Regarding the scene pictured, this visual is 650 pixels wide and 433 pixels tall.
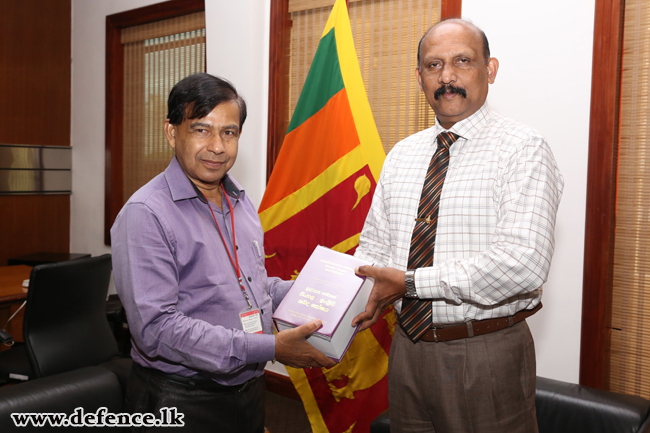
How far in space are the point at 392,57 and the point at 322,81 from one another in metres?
0.74

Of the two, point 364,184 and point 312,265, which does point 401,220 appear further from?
point 364,184

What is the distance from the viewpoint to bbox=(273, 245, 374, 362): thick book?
143cm

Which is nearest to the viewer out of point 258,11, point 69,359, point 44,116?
point 69,359

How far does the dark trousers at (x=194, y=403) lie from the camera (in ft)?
4.51

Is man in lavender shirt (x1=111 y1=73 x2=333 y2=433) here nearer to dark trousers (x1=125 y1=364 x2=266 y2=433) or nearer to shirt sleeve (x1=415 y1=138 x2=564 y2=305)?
dark trousers (x1=125 y1=364 x2=266 y2=433)

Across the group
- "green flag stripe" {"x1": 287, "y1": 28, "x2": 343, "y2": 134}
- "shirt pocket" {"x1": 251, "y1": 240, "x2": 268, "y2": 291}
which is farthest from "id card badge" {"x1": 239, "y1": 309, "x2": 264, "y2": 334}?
"green flag stripe" {"x1": 287, "y1": 28, "x2": 343, "y2": 134}

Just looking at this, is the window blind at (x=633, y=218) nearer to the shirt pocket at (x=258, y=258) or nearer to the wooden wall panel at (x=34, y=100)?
the shirt pocket at (x=258, y=258)

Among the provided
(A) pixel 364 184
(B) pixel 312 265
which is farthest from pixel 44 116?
(B) pixel 312 265

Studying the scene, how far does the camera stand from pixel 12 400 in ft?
5.39

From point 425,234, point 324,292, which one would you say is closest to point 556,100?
point 425,234

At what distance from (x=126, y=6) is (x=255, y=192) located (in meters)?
2.36

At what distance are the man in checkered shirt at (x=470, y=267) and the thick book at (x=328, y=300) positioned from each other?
0.05m

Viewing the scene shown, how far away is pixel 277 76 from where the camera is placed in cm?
360

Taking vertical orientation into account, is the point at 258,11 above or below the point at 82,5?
below
